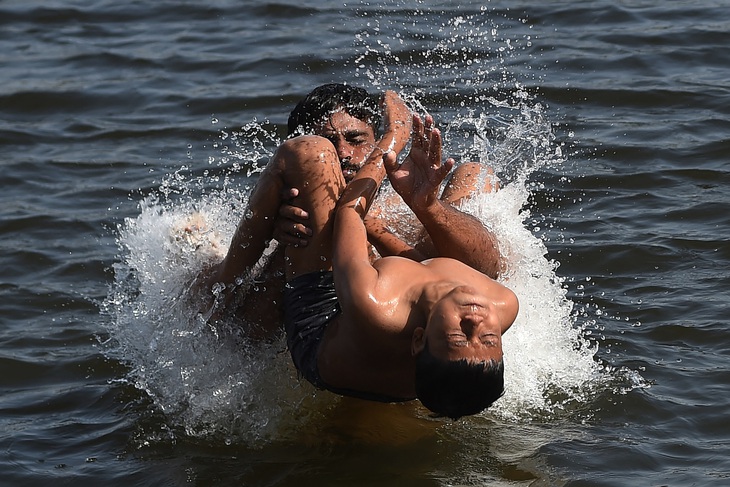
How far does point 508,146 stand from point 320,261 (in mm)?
2997

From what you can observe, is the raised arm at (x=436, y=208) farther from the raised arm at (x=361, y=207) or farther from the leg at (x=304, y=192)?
the leg at (x=304, y=192)

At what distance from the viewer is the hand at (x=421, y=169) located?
507 cm

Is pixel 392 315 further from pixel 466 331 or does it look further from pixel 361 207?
pixel 361 207

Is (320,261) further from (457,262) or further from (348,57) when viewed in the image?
(348,57)

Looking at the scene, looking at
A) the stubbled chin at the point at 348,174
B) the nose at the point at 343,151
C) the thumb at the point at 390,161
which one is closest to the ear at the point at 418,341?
the thumb at the point at 390,161

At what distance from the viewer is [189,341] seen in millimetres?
6238

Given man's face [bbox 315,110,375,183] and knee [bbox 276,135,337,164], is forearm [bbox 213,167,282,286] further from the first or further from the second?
man's face [bbox 315,110,375,183]

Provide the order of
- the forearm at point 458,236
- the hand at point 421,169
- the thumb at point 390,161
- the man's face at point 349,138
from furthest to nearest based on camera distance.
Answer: the man's face at point 349,138, the forearm at point 458,236, the thumb at point 390,161, the hand at point 421,169

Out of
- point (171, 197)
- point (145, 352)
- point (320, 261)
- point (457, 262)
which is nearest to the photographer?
point (457, 262)

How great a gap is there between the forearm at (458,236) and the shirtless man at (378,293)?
2 cm

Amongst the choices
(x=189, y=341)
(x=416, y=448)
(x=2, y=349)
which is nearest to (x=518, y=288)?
(x=416, y=448)

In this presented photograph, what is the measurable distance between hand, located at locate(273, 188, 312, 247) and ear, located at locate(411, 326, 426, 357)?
964 mm

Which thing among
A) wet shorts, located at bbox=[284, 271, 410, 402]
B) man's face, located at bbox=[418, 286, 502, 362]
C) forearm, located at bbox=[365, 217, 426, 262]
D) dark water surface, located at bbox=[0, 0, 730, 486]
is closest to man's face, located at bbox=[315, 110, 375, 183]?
forearm, located at bbox=[365, 217, 426, 262]

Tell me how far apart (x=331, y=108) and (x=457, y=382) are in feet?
7.07
